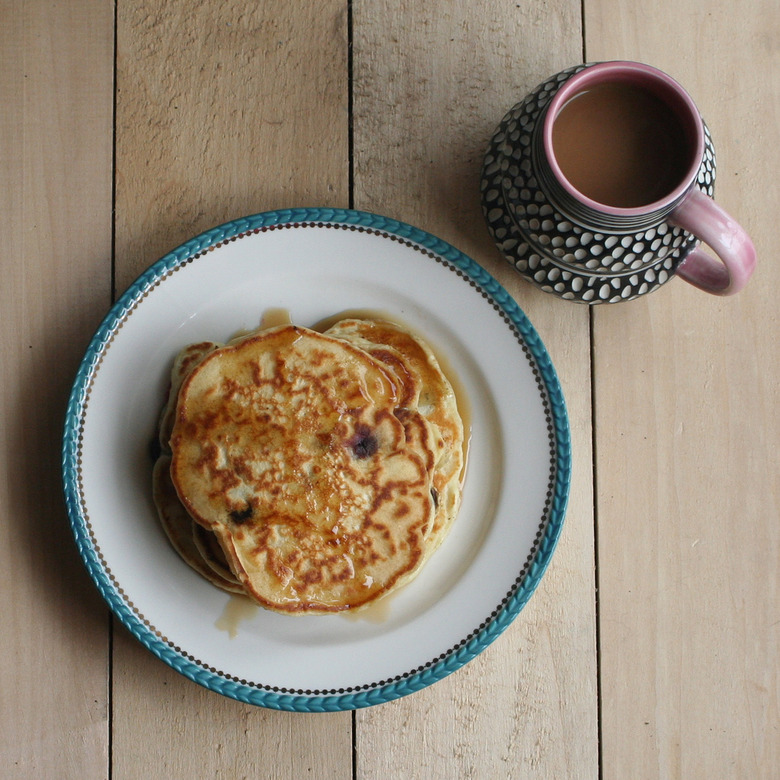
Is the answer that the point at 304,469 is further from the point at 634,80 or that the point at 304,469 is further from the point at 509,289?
the point at 634,80

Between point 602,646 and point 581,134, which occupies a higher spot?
point 581,134

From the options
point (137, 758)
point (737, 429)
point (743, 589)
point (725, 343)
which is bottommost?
point (137, 758)

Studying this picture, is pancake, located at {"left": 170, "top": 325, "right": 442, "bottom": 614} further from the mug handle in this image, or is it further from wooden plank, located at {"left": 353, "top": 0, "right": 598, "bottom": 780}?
the mug handle

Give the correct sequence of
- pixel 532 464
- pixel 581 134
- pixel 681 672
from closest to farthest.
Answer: pixel 581 134 → pixel 532 464 → pixel 681 672

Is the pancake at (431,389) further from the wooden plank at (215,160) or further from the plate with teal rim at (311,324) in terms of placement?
the wooden plank at (215,160)

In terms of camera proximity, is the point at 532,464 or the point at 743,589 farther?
the point at 743,589

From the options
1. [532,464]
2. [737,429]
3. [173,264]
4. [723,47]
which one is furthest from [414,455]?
[723,47]

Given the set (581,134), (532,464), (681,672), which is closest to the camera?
(581,134)

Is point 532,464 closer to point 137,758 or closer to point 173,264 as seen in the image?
point 173,264

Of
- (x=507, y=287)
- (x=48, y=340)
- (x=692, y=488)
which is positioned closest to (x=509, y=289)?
(x=507, y=287)
